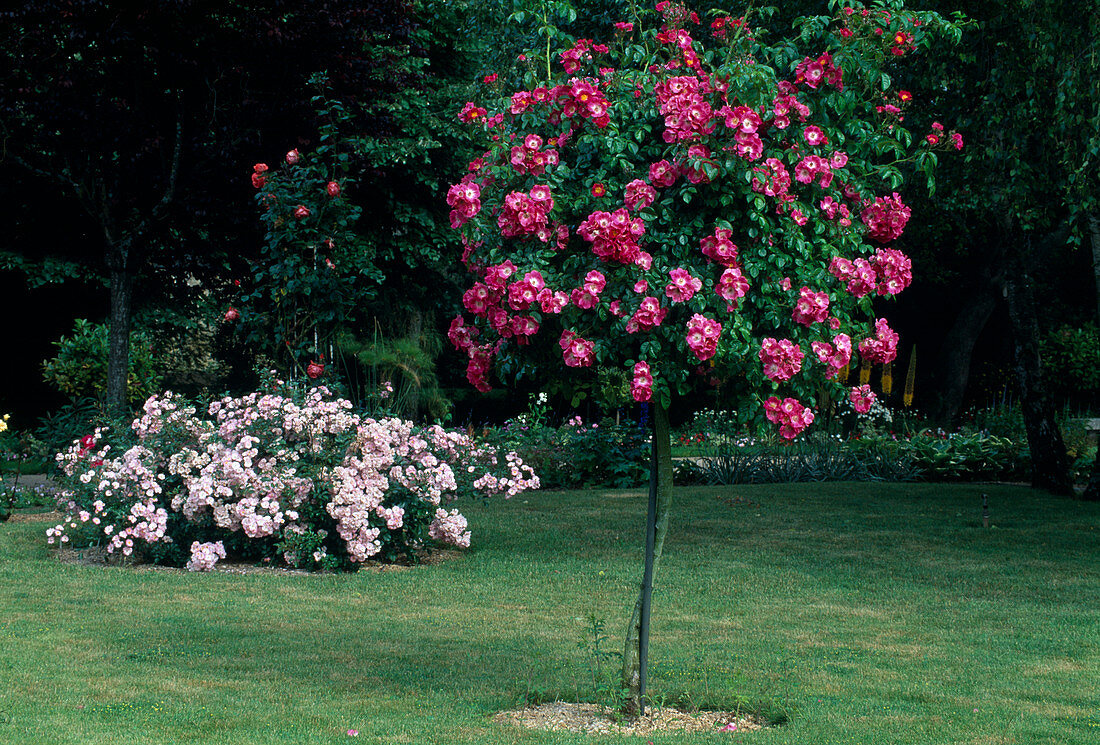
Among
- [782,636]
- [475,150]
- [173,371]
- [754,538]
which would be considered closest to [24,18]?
[475,150]

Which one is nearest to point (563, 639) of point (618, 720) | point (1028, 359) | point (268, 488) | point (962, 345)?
point (618, 720)

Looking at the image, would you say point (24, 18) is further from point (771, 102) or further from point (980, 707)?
point (980, 707)

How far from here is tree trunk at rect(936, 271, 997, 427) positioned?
20094 mm

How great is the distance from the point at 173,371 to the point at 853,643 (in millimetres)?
19038

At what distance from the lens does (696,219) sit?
4.40 metres

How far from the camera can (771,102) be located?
14.7 ft

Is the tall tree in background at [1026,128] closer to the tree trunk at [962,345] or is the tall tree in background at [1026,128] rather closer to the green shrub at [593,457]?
the green shrub at [593,457]

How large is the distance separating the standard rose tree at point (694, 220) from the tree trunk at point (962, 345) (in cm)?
1647

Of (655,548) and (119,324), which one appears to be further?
(119,324)

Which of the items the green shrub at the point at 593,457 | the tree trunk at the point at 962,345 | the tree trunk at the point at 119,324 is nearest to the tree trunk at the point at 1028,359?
the green shrub at the point at 593,457

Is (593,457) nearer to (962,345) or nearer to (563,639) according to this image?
(563,639)

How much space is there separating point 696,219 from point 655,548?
1.46m

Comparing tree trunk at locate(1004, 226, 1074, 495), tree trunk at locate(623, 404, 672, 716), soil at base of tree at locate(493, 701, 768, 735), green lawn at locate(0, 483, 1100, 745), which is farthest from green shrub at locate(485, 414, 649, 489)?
soil at base of tree at locate(493, 701, 768, 735)

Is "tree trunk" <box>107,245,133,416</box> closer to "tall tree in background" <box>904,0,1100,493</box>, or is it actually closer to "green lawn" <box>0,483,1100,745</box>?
"green lawn" <box>0,483,1100,745</box>
